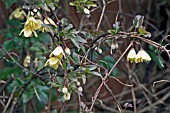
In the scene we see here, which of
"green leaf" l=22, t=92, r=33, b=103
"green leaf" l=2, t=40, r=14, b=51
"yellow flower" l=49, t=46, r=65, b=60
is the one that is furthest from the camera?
"green leaf" l=2, t=40, r=14, b=51

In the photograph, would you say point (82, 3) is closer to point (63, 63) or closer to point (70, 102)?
point (63, 63)

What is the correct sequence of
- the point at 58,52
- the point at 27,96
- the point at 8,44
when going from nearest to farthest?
the point at 58,52 → the point at 27,96 → the point at 8,44

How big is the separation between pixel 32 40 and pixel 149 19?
1.50 metres

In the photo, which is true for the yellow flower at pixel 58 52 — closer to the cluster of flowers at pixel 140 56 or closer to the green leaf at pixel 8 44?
the cluster of flowers at pixel 140 56

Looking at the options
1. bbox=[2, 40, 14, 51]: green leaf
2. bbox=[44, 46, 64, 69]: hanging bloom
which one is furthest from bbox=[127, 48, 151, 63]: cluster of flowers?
bbox=[2, 40, 14, 51]: green leaf

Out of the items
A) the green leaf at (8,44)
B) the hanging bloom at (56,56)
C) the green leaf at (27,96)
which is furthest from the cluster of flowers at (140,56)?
the green leaf at (8,44)

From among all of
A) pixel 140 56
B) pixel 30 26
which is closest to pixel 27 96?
pixel 30 26

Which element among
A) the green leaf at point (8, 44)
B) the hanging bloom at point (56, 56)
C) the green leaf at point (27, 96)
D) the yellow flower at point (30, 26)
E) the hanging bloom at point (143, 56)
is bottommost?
the green leaf at point (27, 96)

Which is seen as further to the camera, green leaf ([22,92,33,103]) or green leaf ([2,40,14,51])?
Result: green leaf ([2,40,14,51])

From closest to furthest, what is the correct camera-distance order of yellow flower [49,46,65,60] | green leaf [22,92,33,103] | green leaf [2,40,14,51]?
yellow flower [49,46,65,60]
green leaf [22,92,33,103]
green leaf [2,40,14,51]

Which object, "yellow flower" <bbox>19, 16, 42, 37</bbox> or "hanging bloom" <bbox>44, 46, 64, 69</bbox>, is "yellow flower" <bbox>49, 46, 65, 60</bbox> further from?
"yellow flower" <bbox>19, 16, 42, 37</bbox>

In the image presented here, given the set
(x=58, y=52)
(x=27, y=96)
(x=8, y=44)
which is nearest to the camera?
(x=58, y=52)

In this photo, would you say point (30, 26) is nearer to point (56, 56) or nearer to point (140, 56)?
point (56, 56)

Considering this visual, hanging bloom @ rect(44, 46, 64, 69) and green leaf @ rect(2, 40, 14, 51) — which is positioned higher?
green leaf @ rect(2, 40, 14, 51)
